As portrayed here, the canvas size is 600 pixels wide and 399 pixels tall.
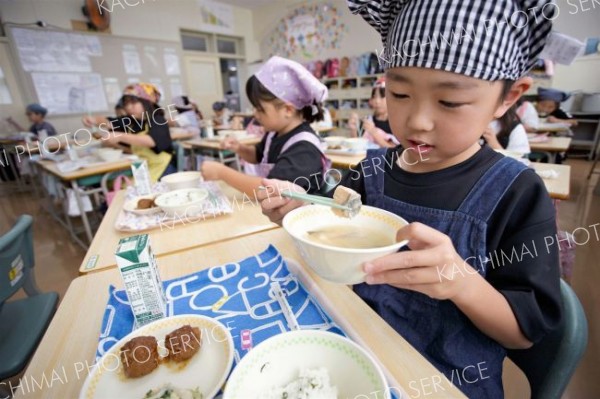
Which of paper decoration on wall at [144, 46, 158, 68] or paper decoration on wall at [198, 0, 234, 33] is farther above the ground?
paper decoration on wall at [198, 0, 234, 33]

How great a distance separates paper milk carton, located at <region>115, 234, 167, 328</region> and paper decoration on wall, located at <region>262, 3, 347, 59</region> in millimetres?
6964

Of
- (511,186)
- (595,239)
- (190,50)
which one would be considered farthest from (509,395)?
(190,50)

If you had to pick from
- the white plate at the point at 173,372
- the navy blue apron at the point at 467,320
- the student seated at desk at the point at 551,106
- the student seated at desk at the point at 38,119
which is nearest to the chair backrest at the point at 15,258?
the white plate at the point at 173,372

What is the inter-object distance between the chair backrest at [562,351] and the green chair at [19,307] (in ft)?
4.55

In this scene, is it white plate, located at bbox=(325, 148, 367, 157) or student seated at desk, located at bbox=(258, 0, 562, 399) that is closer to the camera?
student seated at desk, located at bbox=(258, 0, 562, 399)

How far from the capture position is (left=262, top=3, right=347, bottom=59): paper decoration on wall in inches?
254

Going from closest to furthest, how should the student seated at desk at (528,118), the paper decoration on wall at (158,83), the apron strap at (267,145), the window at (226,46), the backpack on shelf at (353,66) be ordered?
the apron strap at (267,145) → the student seated at desk at (528,118) → the paper decoration on wall at (158,83) → the backpack on shelf at (353,66) → the window at (226,46)

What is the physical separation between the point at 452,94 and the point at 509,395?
1.31 metres

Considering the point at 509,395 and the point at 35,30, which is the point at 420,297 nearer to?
the point at 509,395

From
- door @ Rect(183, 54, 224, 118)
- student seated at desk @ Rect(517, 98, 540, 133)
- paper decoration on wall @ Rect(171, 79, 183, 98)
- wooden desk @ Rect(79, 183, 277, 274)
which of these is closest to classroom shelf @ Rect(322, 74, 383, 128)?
door @ Rect(183, 54, 224, 118)

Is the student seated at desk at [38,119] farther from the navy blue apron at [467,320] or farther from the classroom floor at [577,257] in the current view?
the navy blue apron at [467,320]

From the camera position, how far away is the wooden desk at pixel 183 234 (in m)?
0.89

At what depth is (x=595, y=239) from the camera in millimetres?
2438

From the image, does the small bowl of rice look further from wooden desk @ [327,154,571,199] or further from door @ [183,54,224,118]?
door @ [183,54,224,118]
